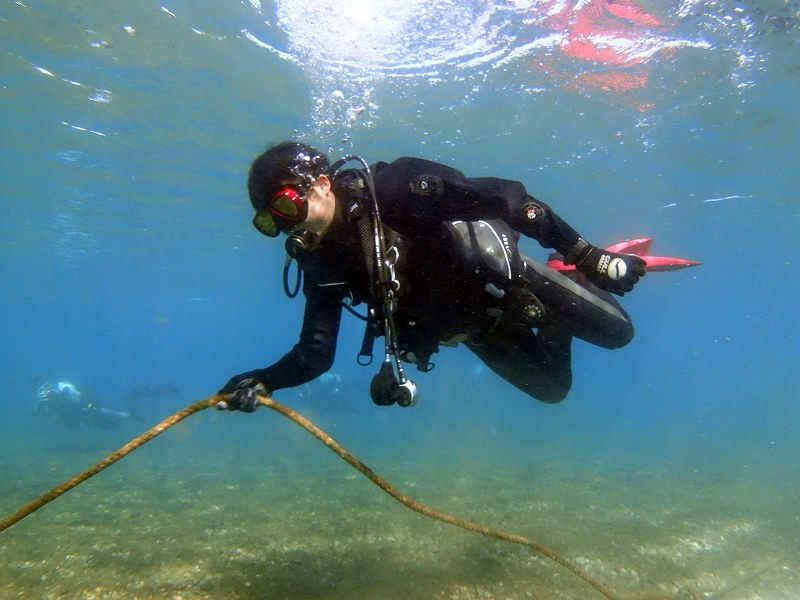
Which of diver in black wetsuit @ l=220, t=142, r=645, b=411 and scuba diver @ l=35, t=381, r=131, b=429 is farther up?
diver in black wetsuit @ l=220, t=142, r=645, b=411

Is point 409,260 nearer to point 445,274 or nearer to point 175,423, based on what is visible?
point 445,274

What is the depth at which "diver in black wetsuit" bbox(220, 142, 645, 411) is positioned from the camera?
3525mm

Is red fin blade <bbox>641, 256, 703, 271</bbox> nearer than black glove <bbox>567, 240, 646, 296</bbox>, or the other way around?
black glove <bbox>567, 240, 646, 296</bbox>

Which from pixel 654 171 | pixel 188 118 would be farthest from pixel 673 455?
pixel 188 118

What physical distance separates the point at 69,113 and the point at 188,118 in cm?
367

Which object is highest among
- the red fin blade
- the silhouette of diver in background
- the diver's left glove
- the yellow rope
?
the red fin blade

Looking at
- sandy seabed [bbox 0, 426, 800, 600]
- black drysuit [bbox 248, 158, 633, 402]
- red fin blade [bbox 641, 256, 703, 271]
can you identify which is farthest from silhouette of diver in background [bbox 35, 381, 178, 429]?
red fin blade [bbox 641, 256, 703, 271]

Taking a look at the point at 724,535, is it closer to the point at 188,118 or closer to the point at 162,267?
the point at 188,118

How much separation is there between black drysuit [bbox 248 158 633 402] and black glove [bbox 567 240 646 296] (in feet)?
0.53

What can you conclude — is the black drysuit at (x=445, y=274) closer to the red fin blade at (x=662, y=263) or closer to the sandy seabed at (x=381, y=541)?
the red fin blade at (x=662, y=263)

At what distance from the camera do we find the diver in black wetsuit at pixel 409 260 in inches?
139

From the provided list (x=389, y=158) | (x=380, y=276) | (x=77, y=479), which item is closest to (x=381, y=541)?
(x=380, y=276)

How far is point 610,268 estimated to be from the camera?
3.37m

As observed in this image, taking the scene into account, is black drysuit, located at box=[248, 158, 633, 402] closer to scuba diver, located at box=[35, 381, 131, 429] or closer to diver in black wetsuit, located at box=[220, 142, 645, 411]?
diver in black wetsuit, located at box=[220, 142, 645, 411]
